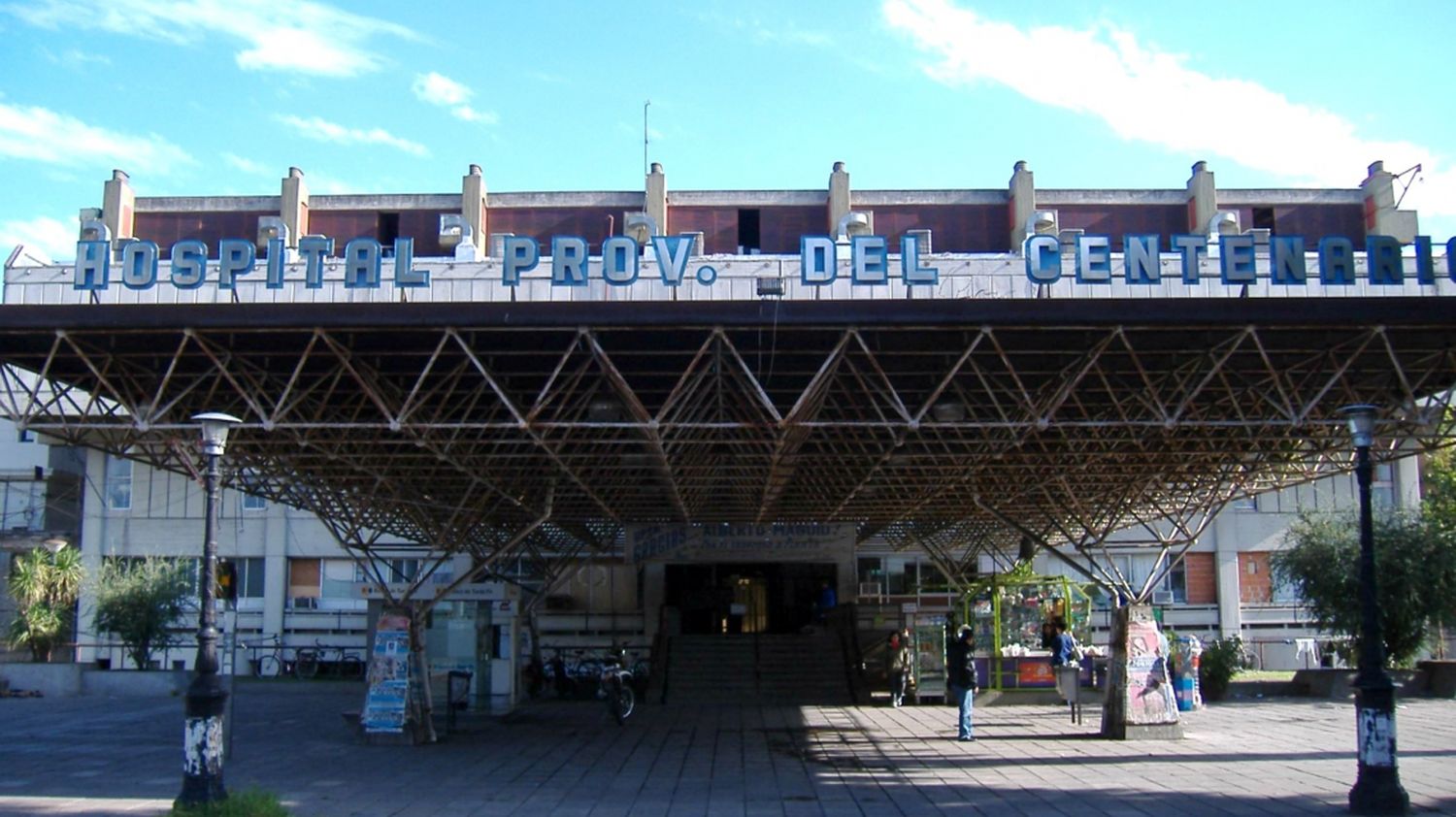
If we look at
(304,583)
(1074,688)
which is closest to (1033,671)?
(1074,688)

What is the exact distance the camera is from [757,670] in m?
37.6

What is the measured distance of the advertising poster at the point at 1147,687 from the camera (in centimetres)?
2261

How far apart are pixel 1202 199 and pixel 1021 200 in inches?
291

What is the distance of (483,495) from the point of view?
91.2 ft

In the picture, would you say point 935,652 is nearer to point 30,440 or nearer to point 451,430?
point 451,430

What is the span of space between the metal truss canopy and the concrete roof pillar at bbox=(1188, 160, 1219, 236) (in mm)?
25116

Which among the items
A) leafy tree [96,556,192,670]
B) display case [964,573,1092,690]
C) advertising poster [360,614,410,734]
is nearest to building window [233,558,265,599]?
leafy tree [96,556,192,670]

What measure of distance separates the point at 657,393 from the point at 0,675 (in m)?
24.7

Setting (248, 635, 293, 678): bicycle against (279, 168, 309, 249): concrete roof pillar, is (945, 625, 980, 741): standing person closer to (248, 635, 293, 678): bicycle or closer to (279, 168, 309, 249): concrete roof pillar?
(248, 635, 293, 678): bicycle

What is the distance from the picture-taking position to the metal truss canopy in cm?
1764

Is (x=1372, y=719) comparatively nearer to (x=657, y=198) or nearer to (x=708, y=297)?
(x=708, y=297)

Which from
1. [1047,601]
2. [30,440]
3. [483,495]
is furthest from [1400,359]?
[30,440]

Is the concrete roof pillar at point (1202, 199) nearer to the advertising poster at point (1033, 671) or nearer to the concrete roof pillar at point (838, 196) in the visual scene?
the concrete roof pillar at point (838, 196)

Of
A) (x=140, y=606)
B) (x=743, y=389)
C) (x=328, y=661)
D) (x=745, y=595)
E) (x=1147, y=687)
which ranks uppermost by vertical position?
(x=743, y=389)
